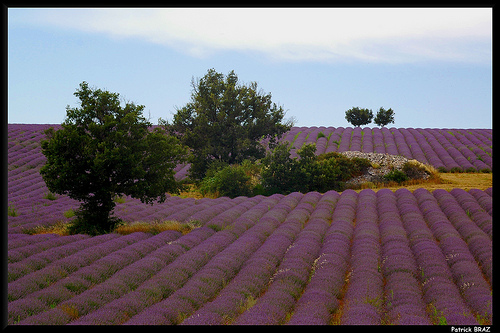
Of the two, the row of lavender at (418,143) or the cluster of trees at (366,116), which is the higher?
the cluster of trees at (366,116)

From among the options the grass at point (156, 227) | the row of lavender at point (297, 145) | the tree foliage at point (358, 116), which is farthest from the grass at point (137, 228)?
the tree foliage at point (358, 116)

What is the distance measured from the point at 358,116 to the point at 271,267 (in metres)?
50.5

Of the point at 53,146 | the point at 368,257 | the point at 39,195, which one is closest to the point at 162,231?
the point at 53,146

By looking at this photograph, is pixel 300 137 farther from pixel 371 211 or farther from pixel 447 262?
pixel 447 262

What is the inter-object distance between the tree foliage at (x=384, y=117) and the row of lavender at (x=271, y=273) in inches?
1688

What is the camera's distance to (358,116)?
189 ft

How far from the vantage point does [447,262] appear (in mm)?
9938

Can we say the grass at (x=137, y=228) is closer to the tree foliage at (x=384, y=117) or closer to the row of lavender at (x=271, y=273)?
the row of lavender at (x=271, y=273)

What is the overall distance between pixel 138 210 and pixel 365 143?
2853 cm

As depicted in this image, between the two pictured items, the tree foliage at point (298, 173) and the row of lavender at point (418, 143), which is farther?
the row of lavender at point (418, 143)

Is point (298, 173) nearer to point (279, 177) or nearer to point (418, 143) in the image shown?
point (279, 177)

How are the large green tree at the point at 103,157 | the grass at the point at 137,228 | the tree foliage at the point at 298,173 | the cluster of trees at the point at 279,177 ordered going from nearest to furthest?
the large green tree at the point at 103,157 < the grass at the point at 137,228 < the cluster of trees at the point at 279,177 < the tree foliage at the point at 298,173

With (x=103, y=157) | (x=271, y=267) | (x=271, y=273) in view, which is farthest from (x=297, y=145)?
(x=271, y=273)

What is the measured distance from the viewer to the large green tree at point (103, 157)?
539 inches
